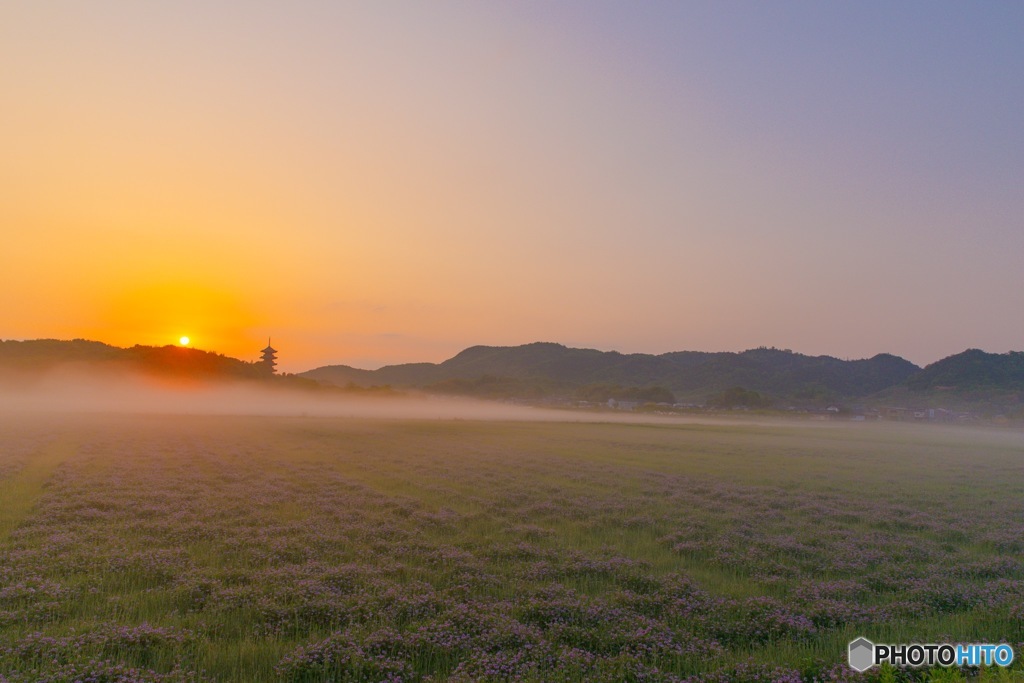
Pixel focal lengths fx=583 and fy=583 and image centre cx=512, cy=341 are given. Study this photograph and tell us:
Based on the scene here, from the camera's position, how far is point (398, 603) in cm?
986

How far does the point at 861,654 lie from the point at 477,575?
21.7 feet

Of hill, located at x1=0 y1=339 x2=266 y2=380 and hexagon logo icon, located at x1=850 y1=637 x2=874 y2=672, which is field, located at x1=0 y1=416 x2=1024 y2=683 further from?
hill, located at x1=0 y1=339 x2=266 y2=380

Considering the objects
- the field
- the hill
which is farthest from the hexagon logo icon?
the hill

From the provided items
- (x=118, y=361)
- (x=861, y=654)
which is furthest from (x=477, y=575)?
(x=118, y=361)

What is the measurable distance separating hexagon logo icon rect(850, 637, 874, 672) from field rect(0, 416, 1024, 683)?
25 cm

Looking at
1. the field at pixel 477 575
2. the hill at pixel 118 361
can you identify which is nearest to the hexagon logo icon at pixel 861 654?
the field at pixel 477 575

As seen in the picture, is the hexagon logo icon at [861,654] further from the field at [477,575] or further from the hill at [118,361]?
the hill at [118,361]

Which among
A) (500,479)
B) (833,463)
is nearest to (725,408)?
(833,463)

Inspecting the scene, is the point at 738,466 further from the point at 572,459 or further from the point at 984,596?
the point at 984,596

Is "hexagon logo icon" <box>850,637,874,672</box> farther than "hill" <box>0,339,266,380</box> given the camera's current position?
No

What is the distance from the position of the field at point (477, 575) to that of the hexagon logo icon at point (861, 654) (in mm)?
255

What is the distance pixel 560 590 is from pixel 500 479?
584 inches

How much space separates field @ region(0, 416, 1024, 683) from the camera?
8008 mm

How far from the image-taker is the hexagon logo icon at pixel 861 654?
320 inches
